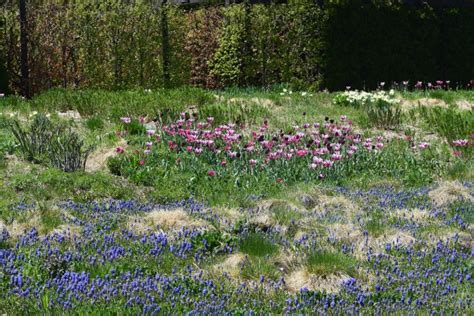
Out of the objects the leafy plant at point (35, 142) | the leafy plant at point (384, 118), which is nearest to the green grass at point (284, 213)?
the leafy plant at point (35, 142)

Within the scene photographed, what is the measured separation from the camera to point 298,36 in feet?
50.2

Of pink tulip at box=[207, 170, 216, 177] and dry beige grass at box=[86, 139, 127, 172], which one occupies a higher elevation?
pink tulip at box=[207, 170, 216, 177]

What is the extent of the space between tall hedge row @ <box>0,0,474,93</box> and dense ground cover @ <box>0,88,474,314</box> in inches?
168

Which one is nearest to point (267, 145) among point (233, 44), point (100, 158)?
point (100, 158)

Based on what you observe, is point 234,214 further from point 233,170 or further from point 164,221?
point 233,170

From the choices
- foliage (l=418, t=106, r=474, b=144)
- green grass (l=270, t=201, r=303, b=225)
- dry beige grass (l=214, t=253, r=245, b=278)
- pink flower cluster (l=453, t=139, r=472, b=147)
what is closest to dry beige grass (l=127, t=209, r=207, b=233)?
green grass (l=270, t=201, r=303, b=225)

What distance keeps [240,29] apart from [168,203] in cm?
1038

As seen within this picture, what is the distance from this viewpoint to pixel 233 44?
16.3 metres

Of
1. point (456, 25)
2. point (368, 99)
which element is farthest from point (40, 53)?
point (456, 25)

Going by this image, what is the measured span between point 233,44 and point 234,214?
1092 cm

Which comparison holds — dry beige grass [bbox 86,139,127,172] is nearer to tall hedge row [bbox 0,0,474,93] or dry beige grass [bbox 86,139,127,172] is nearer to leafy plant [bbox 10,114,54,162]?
leafy plant [bbox 10,114,54,162]

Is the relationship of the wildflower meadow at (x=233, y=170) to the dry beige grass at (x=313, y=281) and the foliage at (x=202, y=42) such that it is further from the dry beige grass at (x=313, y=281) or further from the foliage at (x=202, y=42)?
the foliage at (x=202, y=42)

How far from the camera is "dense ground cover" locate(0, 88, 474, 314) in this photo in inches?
158

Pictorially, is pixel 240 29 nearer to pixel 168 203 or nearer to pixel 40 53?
pixel 40 53
